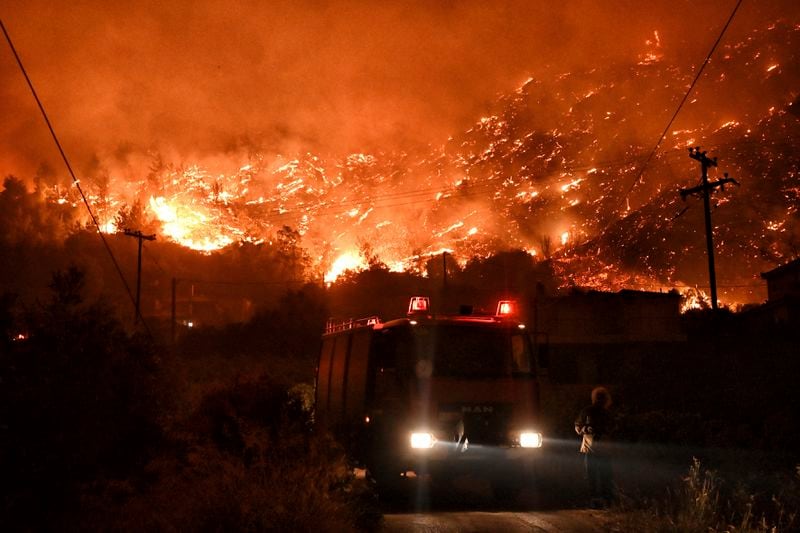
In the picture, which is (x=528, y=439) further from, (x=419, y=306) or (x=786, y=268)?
(x=786, y=268)

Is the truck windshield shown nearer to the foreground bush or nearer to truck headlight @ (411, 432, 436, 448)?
truck headlight @ (411, 432, 436, 448)

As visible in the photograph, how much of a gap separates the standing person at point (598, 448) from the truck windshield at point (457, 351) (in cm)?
121

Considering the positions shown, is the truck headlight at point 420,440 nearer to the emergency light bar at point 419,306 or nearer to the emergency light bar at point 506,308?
the emergency light bar at point 419,306

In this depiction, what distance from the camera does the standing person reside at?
11141 millimetres

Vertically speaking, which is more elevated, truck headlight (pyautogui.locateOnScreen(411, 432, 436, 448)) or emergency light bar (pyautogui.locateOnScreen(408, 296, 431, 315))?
emergency light bar (pyautogui.locateOnScreen(408, 296, 431, 315))

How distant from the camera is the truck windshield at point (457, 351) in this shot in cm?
1205

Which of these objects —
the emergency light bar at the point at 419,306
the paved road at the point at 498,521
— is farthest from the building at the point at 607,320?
the paved road at the point at 498,521

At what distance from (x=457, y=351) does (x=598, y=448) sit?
7.93 ft

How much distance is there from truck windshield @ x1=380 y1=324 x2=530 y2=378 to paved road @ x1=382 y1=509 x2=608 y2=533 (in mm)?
2117

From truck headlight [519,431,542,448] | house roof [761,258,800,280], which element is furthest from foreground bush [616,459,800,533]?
house roof [761,258,800,280]

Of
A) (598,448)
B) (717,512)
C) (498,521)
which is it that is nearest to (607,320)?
(598,448)

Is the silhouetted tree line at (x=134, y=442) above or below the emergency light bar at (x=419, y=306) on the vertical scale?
below

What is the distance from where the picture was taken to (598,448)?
11.3m

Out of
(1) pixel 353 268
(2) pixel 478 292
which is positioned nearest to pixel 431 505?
(2) pixel 478 292
